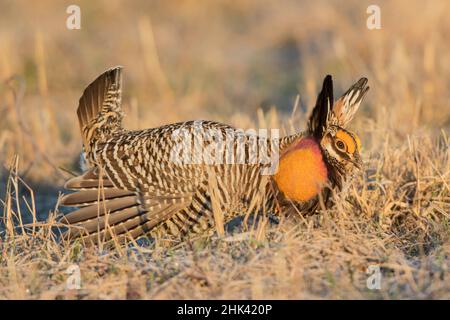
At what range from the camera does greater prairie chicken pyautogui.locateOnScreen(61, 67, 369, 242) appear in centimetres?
433

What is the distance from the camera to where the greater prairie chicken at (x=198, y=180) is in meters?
4.33

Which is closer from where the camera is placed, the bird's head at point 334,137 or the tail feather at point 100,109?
the bird's head at point 334,137

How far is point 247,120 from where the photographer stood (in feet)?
21.6

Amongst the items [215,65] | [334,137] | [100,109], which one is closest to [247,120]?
[100,109]

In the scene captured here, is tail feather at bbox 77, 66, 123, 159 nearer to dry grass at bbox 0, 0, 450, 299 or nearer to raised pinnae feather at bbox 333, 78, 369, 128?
dry grass at bbox 0, 0, 450, 299

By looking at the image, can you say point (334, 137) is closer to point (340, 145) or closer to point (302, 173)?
point (340, 145)

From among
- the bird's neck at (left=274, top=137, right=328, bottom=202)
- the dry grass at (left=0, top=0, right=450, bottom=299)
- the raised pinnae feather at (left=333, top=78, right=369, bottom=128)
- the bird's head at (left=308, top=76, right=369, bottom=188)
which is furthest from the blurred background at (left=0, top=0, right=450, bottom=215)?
the bird's neck at (left=274, top=137, right=328, bottom=202)

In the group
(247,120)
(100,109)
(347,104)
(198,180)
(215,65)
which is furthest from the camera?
(215,65)

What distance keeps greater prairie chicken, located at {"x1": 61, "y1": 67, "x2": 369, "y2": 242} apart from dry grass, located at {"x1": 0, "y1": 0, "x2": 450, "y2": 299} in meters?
0.18

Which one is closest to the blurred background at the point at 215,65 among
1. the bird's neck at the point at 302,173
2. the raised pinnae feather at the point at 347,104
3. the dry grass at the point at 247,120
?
the dry grass at the point at 247,120

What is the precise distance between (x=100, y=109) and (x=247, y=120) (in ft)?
5.76

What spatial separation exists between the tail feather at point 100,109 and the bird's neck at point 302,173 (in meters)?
1.23

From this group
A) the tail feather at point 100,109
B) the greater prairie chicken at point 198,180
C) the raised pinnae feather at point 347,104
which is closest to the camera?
the greater prairie chicken at point 198,180

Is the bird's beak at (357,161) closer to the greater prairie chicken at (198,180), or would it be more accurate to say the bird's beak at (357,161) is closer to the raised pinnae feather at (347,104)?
the greater prairie chicken at (198,180)
